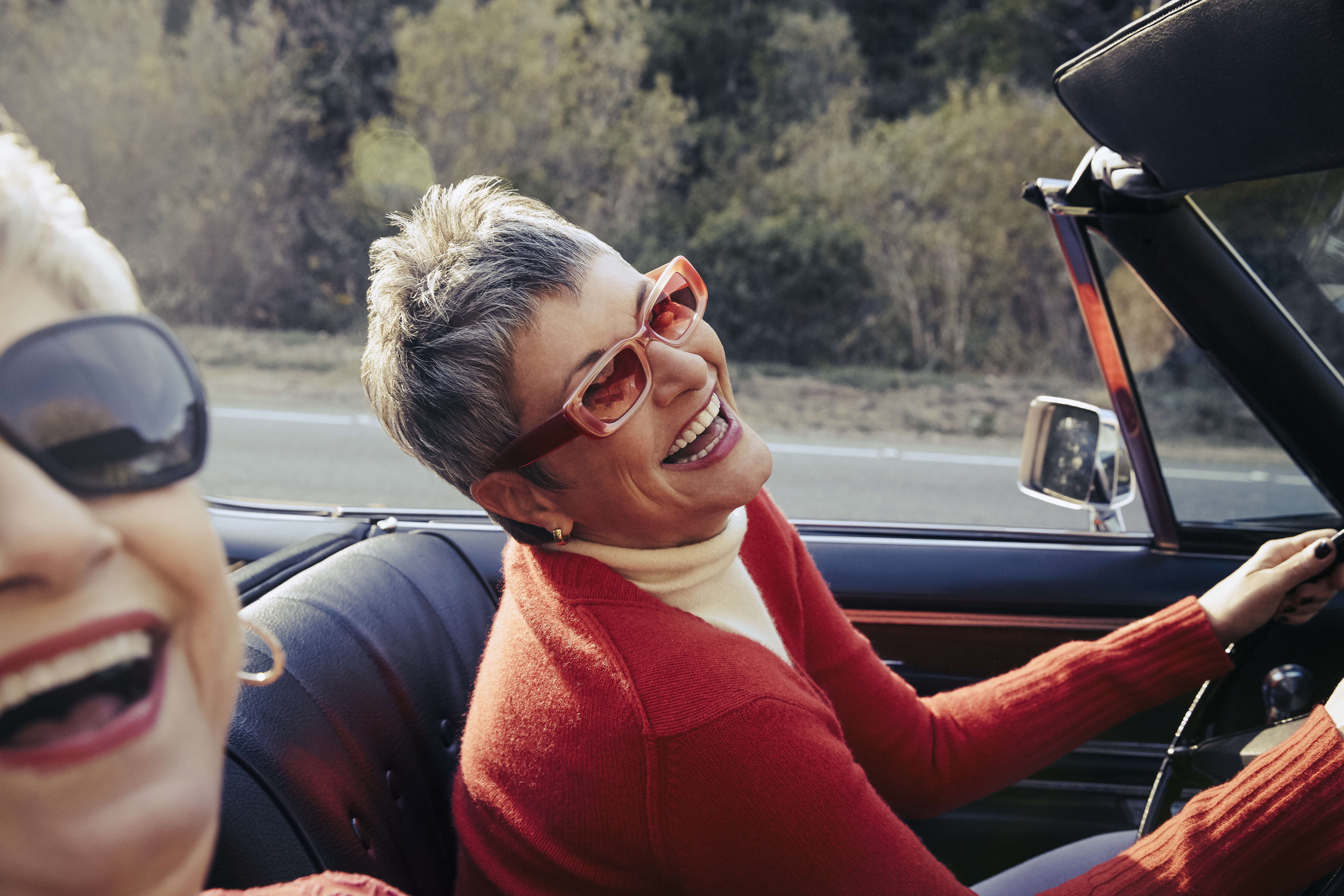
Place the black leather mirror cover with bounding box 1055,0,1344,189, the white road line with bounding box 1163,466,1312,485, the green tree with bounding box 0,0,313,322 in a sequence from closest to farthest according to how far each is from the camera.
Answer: the black leather mirror cover with bounding box 1055,0,1344,189, the white road line with bounding box 1163,466,1312,485, the green tree with bounding box 0,0,313,322

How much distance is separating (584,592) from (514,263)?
48 cm

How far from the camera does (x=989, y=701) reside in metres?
1.82

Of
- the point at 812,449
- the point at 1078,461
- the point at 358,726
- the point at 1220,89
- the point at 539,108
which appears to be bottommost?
the point at 812,449

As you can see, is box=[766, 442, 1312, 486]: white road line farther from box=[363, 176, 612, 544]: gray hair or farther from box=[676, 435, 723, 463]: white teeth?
box=[363, 176, 612, 544]: gray hair

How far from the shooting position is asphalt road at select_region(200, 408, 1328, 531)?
542cm

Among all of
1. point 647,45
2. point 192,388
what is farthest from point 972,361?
point 192,388

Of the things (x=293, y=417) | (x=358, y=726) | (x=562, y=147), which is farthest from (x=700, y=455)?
(x=562, y=147)

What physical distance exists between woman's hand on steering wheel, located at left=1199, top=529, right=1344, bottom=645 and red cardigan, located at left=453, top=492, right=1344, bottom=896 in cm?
43

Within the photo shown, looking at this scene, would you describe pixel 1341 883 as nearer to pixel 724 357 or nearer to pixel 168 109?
pixel 724 357

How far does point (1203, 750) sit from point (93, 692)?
190cm

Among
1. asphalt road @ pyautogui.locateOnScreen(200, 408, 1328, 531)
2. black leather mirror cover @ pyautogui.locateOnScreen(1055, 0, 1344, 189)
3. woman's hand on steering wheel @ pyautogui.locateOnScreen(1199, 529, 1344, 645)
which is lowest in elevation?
asphalt road @ pyautogui.locateOnScreen(200, 408, 1328, 531)

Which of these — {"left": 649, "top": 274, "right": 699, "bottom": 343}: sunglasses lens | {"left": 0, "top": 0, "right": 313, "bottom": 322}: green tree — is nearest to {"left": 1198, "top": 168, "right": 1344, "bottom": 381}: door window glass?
{"left": 649, "top": 274, "right": 699, "bottom": 343}: sunglasses lens

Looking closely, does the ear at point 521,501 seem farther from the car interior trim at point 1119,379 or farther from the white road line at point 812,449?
the white road line at point 812,449

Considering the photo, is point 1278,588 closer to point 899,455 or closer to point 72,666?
point 72,666
